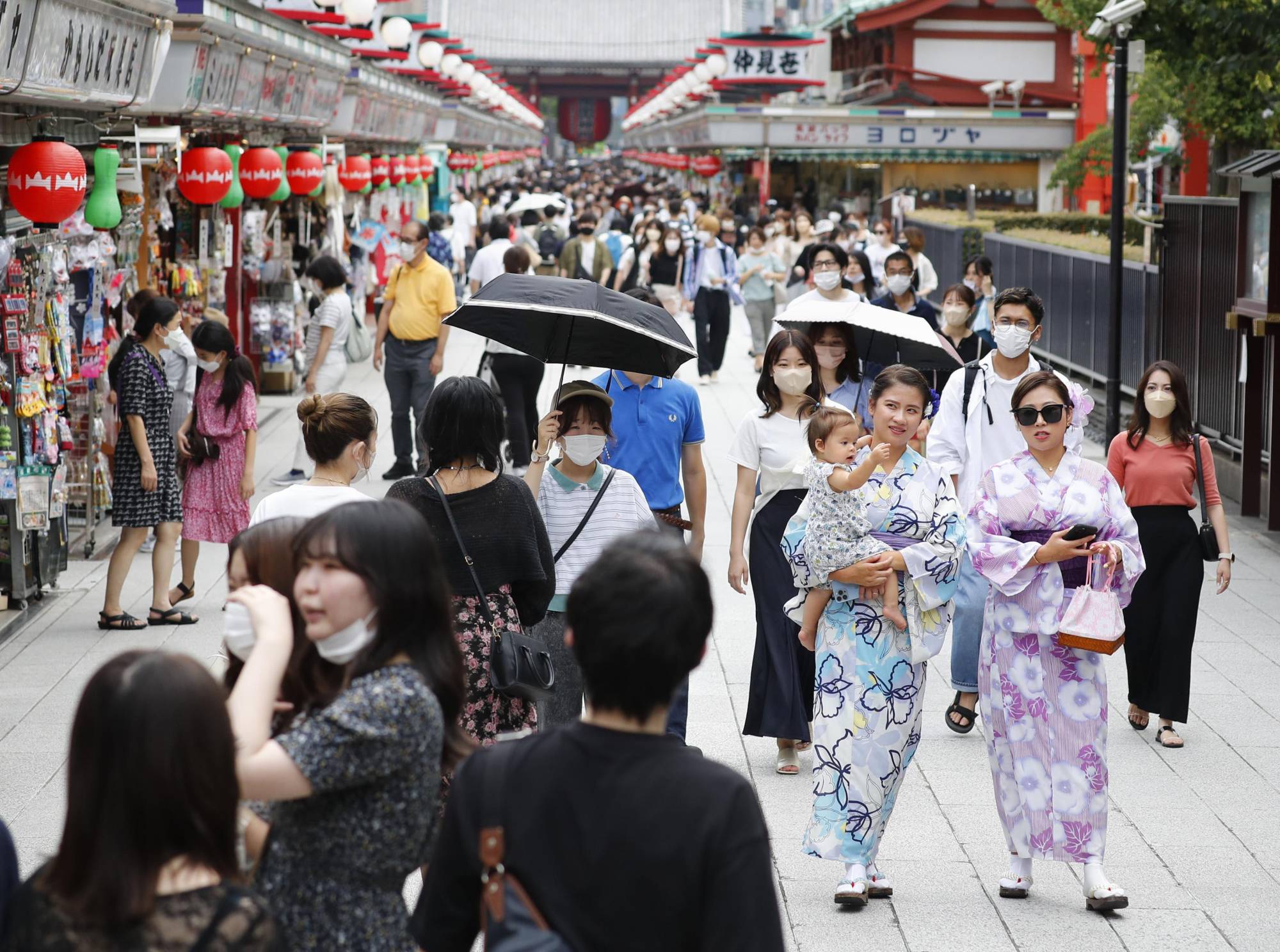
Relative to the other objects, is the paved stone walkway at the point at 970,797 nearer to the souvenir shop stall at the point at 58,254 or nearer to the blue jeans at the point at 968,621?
the blue jeans at the point at 968,621

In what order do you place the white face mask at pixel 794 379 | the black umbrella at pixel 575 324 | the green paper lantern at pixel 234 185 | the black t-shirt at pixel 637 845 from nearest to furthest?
1. the black t-shirt at pixel 637 845
2. the black umbrella at pixel 575 324
3. the white face mask at pixel 794 379
4. the green paper lantern at pixel 234 185

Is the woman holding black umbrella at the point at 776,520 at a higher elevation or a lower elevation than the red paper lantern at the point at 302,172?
lower

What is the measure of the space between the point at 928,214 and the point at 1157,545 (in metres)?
23.8

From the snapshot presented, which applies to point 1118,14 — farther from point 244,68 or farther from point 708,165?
point 708,165

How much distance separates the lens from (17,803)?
229 inches

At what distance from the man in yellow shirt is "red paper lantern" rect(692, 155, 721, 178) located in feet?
131

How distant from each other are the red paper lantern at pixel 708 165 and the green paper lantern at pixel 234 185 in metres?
39.3

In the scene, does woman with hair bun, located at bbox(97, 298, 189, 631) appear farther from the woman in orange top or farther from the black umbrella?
the woman in orange top

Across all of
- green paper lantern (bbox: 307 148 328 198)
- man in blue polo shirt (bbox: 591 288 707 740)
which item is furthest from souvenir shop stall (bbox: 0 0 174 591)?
green paper lantern (bbox: 307 148 328 198)

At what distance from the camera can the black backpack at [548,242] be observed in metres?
19.2

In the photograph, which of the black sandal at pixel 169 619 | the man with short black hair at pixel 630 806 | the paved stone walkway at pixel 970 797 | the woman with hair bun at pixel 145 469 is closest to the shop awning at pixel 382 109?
the woman with hair bun at pixel 145 469

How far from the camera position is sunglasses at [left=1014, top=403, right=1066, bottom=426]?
4.93 metres

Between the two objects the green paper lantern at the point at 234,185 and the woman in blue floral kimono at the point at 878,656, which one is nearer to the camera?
the woman in blue floral kimono at the point at 878,656

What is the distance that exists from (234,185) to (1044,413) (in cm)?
848
